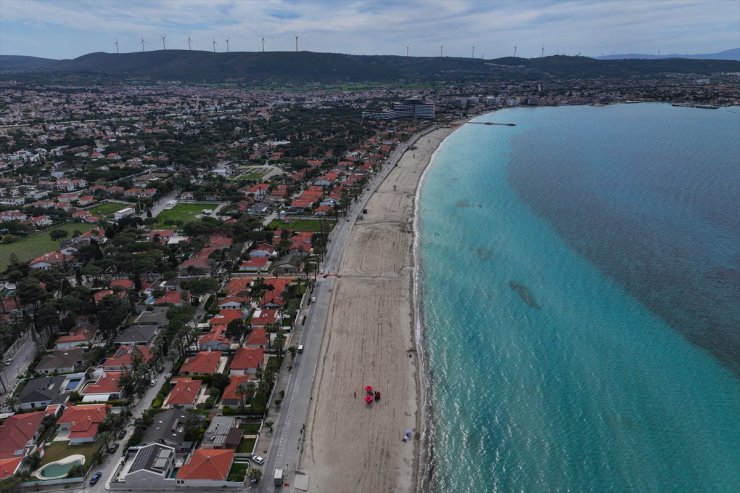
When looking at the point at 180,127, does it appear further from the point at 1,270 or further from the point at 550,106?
the point at 550,106

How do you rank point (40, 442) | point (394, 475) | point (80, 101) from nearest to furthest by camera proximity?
point (394, 475) < point (40, 442) < point (80, 101)

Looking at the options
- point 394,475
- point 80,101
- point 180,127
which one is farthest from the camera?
point 80,101

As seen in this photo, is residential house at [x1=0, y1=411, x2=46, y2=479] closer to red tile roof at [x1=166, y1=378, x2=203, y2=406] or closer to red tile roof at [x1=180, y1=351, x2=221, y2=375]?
red tile roof at [x1=166, y1=378, x2=203, y2=406]

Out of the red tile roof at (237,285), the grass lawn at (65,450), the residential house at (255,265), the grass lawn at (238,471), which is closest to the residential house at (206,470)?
the grass lawn at (238,471)

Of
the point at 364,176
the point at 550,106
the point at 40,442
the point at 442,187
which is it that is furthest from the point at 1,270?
the point at 550,106

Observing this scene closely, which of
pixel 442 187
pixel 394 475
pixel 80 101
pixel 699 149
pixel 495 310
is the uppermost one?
pixel 80 101
